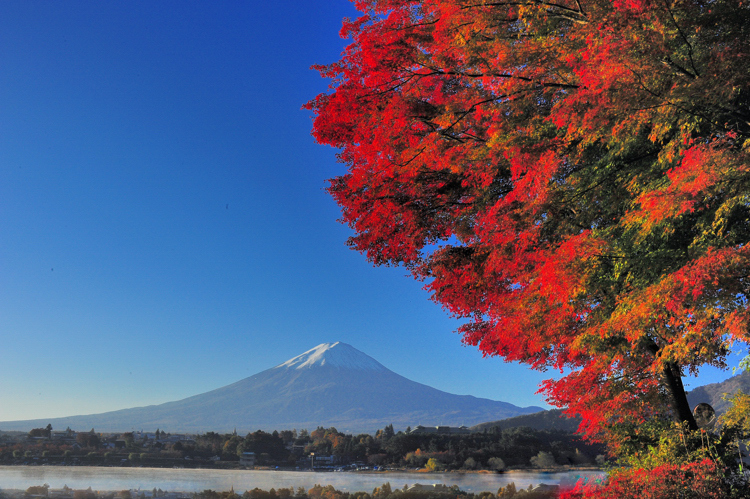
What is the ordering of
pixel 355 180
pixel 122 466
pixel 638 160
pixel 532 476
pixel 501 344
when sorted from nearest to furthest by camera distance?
1. pixel 638 160
2. pixel 355 180
3. pixel 501 344
4. pixel 532 476
5. pixel 122 466

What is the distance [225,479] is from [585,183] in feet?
218

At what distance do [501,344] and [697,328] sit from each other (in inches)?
258

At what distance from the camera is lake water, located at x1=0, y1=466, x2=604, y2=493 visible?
5259cm

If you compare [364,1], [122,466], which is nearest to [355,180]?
[364,1]

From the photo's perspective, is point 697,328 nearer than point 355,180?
Yes

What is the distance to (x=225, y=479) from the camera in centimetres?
6141

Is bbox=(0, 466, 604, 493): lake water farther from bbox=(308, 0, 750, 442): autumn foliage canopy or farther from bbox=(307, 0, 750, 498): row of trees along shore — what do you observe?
bbox=(308, 0, 750, 442): autumn foliage canopy

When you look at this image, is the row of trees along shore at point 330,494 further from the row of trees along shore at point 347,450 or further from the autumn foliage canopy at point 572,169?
the autumn foliage canopy at point 572,169

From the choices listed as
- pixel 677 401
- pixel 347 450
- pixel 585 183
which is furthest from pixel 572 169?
pixel 347 450

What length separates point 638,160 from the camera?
7.30 metres

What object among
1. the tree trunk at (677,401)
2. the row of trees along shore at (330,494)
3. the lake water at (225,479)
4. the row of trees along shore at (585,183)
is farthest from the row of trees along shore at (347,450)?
the row of trees along shore at (585,183)

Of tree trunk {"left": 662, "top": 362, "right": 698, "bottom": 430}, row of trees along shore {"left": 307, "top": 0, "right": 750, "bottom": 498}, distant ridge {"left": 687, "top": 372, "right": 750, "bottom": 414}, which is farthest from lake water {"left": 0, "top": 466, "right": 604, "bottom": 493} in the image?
row of trees along shore {"left": 307, "top": 0, "right": 750, "bottom": 498}

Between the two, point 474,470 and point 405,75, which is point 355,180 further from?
point 474,470

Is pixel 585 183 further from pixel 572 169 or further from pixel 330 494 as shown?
pixel 330 494
